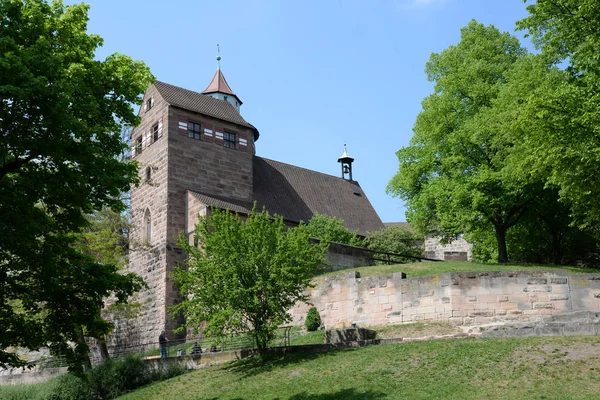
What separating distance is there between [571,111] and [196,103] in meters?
23.4

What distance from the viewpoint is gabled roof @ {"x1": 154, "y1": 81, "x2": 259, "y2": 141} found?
129ft

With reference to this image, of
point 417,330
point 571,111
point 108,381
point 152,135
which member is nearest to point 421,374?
point 417,330

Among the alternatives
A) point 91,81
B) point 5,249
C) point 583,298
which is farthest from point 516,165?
point 5,249

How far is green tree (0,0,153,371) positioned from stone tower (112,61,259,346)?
1856 cm

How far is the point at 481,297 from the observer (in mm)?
23969

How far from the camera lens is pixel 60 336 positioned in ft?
54.7

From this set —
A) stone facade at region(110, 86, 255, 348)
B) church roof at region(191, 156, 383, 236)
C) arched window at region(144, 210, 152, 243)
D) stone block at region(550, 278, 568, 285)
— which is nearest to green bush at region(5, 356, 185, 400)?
stone facade at region(110, 86, 255, 348)

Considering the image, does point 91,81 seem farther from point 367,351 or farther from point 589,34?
point 589,34

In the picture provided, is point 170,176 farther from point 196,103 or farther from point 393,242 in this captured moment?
point 393,242

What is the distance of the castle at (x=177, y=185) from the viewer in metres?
36.2

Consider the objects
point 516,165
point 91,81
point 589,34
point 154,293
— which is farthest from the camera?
point 154,293

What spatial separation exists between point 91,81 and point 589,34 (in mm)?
15047

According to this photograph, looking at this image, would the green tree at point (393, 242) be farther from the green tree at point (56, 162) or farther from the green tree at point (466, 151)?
the green tree at point (56, 162)

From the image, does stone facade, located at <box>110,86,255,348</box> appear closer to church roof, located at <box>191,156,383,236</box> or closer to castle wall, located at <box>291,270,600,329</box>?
church roof, located at <box>191,156,383,236</box>
